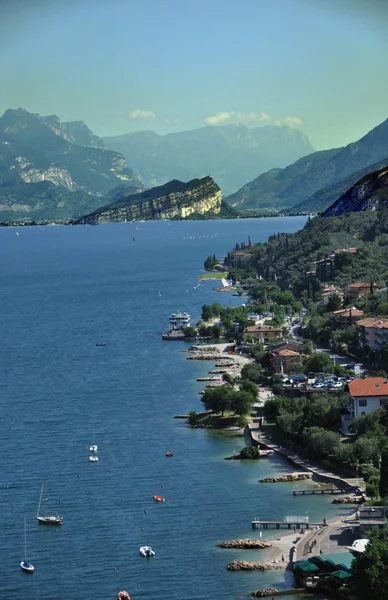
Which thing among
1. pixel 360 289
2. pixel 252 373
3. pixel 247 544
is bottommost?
pixel 247 544

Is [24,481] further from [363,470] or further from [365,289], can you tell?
[365,289]

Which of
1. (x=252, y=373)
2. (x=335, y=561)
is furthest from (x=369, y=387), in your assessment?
(x=335, y=561)

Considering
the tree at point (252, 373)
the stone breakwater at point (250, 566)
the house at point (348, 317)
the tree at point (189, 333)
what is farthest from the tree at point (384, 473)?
the tree at point (189, 333)

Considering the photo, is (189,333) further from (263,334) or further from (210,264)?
(210,264)

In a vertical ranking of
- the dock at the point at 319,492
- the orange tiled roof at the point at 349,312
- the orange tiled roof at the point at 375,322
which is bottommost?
the dock at the point at 319,492

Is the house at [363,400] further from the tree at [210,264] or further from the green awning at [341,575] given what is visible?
the tree at [210,264]

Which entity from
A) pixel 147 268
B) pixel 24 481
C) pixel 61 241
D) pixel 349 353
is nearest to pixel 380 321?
pixel 349 353

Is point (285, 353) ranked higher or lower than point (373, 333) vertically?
lower
